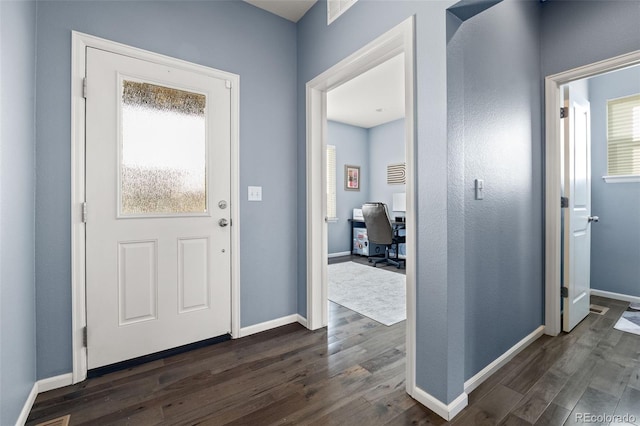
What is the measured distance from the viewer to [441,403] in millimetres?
1442

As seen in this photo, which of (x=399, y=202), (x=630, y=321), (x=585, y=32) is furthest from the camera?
(x=399, y=202)

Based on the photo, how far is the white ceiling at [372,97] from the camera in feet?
12.0

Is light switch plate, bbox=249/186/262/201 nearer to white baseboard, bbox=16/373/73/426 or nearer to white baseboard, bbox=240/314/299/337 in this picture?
white baseboard, bbox=240/314/299/337

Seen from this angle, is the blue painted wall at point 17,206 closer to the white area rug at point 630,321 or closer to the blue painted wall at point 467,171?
the blue painted wall at point 467,171

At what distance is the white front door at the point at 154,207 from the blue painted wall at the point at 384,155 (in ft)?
13.8

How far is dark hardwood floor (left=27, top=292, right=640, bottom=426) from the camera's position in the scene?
1445 mm

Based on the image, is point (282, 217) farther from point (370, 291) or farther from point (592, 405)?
point (592, 405)

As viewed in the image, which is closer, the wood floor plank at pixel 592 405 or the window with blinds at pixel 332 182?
the wood floor plank at pixel 592 405

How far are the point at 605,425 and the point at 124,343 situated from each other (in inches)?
105

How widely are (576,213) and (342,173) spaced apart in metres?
4.04

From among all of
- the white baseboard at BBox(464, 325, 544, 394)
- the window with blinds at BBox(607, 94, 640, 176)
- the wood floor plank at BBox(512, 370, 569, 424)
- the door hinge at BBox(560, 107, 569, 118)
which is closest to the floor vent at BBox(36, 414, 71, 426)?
the white baseboard at BBox(464, 325, 544, 394)

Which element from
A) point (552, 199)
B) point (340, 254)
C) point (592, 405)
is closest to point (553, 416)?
point (592, 405)

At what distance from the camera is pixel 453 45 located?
1402 millimetres

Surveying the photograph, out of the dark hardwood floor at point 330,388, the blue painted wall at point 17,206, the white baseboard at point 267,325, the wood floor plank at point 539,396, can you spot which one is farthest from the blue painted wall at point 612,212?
the blue painted wall at point 17,206
